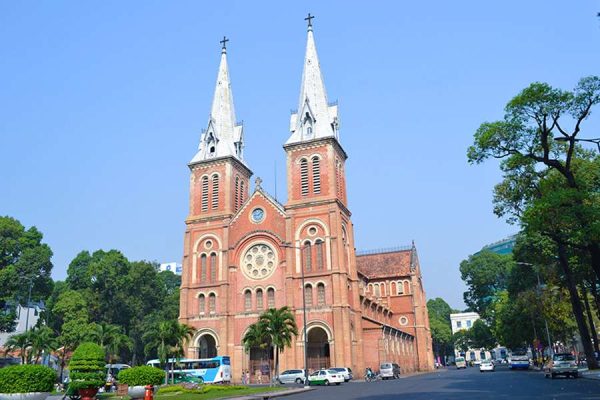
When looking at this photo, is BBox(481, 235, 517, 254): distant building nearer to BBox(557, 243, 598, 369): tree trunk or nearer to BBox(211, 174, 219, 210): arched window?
BBox(211, 174, 219, 210): arched window

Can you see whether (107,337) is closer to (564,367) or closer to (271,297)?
(271,297)

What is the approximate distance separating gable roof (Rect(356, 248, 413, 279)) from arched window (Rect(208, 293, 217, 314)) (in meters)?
29.7

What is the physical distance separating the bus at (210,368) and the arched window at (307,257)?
11.4 m

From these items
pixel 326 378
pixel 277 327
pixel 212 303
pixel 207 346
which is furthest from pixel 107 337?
pixel 326 378

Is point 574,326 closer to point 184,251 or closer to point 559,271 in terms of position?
point 559,271

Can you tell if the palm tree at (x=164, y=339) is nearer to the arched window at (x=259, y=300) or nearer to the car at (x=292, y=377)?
the arched window at (x=259, y=300)

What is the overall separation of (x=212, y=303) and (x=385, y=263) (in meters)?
34.7

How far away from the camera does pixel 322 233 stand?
53312 mm

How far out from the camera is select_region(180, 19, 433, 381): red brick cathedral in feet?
168

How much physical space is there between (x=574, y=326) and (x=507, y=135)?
35.5 metres

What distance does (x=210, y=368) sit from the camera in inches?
1877

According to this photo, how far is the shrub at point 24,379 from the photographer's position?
2023 centimetres

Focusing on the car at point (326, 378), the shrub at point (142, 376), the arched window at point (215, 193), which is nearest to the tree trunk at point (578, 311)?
the car at point (326, 378)

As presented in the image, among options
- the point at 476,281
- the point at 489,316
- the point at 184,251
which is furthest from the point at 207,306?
the point at 476,281
